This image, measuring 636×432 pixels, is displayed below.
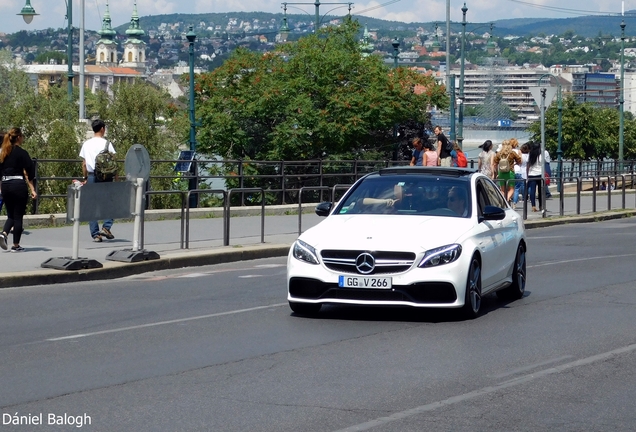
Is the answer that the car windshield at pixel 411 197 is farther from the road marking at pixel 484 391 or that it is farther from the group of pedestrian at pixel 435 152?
the group of pedestrian at pixel 435 152

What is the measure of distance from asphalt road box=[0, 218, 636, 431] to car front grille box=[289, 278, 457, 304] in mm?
276

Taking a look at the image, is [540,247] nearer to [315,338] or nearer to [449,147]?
[449,147]

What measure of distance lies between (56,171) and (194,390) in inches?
992

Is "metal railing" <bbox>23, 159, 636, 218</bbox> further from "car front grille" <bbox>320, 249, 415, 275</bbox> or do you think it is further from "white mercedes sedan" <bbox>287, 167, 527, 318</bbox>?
"car front grille" <bbox>320, 249, 415, 275</bbox>

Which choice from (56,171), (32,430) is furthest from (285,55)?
(32,430)

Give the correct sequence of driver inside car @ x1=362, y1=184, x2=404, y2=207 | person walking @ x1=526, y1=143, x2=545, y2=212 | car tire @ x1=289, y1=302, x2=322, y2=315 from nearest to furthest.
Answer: car tire @ x1=289, y1=302, x2=322, y2=315 < driver inside car @ x1=362, y1=184, x2=404, y2=207 < person walking @ x1=526, y1=143, x2=545, y2=212

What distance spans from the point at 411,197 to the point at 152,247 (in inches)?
292

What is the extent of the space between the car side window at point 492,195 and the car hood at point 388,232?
135cm

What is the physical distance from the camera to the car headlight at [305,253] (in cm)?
1151

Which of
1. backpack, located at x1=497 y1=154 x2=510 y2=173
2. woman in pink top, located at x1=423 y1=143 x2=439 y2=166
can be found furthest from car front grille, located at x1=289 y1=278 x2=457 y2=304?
backpack, located at x1=497 y1=154 x2=510 y2=173

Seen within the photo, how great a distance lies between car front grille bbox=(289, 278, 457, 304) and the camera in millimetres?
11250

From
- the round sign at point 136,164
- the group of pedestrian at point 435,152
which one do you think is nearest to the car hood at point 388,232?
the round sign at point 136,164

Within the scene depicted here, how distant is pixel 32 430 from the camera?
6887 mm

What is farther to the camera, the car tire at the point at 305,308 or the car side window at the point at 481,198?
the car side window at the point at 481,198
